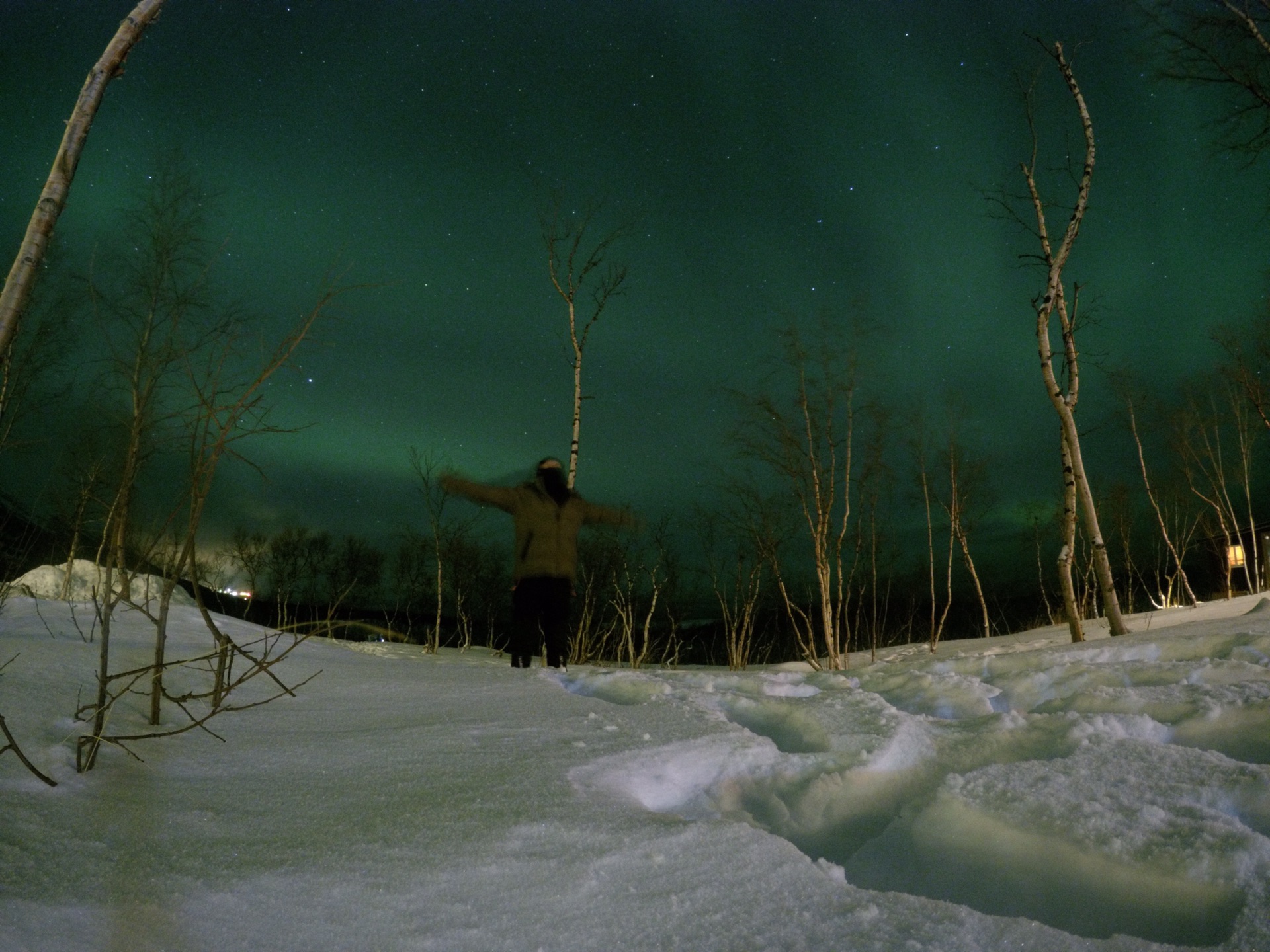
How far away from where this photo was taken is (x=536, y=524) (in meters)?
5.24

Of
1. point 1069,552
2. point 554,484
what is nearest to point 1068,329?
point 1069,552

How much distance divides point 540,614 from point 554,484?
1.03 m

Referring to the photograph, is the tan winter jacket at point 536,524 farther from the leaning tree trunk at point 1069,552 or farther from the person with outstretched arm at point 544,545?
the leaning tree trunk at point 1069,552

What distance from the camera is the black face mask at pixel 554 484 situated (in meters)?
5.32

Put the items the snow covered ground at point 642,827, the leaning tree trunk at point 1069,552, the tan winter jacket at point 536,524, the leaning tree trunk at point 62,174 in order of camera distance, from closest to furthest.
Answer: the snow covered ground at point 642,827
the leaning tree trunk at point 62,174
the tan winter jacket at point 536,524
the leaning tree trunk at point 1069,552

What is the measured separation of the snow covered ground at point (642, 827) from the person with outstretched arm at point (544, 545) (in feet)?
Result: 8.11

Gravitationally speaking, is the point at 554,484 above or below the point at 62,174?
below

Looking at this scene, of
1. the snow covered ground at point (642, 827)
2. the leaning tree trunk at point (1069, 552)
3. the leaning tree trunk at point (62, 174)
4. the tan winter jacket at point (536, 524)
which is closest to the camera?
the snow covered ground at point (642, 827)

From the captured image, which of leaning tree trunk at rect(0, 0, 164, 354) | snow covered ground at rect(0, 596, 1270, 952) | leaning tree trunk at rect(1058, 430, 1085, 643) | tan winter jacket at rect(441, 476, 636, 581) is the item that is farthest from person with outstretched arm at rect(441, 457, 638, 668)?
leaning tree trunk at rect(1058, 430, 1085, 643)

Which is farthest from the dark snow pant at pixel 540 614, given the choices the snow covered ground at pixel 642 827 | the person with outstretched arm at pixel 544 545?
the snow covered ground at pixel 642 827

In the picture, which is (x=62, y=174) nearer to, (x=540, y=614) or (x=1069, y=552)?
(x=540, y=614)

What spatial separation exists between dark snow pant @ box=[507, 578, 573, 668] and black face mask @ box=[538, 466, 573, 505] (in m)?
0.63

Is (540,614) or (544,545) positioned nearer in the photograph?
(544,545)

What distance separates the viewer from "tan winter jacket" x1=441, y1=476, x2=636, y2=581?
17.2ft
